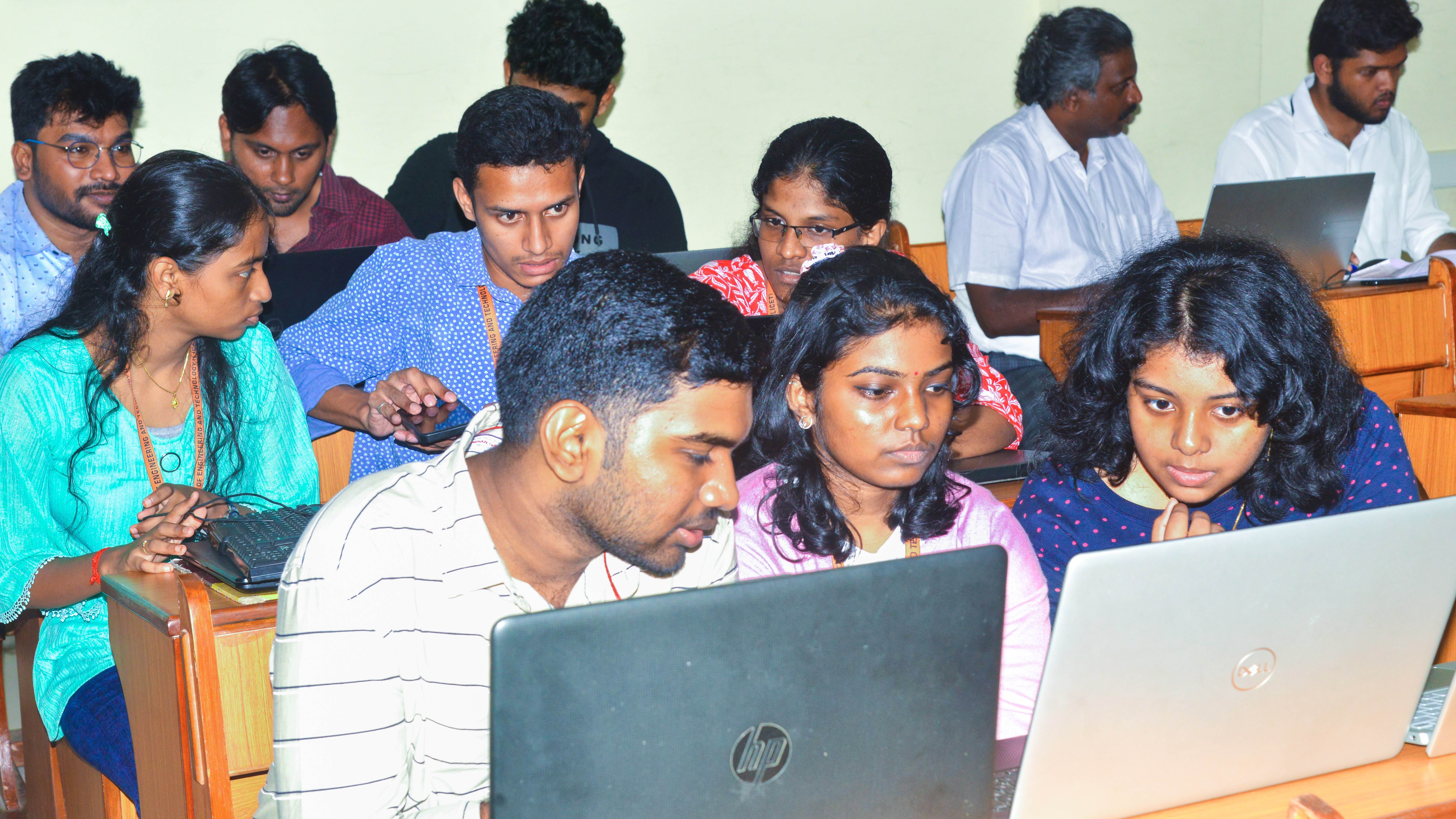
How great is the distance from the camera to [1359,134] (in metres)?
3.69

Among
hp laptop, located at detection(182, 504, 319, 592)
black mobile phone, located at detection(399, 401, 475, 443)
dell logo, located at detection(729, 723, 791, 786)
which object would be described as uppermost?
black mobile phone, located at detection(399, 401, 475, 443)

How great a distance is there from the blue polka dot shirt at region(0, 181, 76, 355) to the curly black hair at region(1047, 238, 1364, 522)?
1.95 metres

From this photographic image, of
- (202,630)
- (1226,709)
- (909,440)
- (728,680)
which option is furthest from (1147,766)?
(202,630)

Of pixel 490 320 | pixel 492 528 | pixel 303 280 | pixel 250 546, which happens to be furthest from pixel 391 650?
pixel 303 280

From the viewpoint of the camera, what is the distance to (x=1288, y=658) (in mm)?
869

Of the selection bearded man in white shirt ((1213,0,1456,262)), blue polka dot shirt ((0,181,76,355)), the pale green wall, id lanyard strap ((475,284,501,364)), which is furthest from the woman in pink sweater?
bearded man in white shirt ((1213,0,1456,262))

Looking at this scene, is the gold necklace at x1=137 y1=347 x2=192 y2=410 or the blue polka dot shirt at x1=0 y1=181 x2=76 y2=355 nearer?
the gold necklace at x1=137 y1=347 x2=192 y2=410

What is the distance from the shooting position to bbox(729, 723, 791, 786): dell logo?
28.2 inches

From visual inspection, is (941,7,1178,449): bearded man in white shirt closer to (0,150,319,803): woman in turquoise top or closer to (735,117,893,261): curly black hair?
(735,117,893,261): curly black hair

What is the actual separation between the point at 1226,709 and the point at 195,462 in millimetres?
1501

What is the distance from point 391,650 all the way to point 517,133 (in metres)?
1.08

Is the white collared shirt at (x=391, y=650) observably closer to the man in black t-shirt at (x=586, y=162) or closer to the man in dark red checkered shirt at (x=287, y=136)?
the man in black t-shirt at (x=586, y=162)

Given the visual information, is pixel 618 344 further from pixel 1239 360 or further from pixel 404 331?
pixel 404 331

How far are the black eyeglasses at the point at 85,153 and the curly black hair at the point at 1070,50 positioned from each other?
2.17 m
